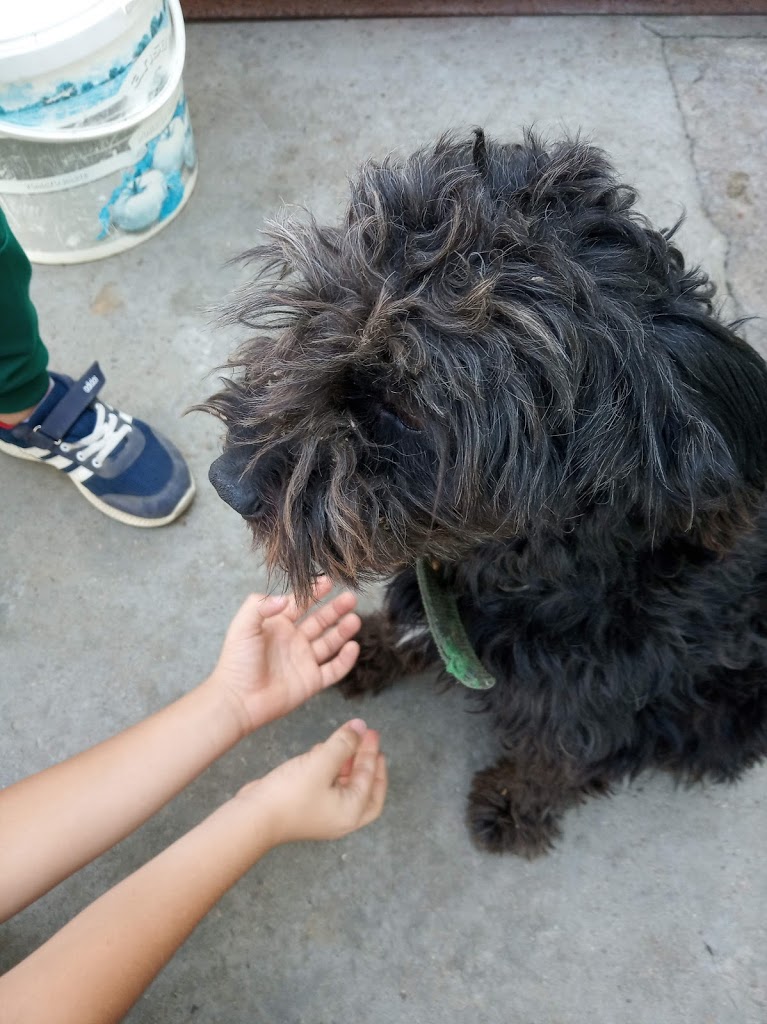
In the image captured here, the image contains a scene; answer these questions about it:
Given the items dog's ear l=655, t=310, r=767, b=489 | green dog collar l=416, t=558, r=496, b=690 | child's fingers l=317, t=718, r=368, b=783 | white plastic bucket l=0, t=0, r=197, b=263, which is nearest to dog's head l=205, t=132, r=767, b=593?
dog's ear l=655, t=310, r=767, b=489

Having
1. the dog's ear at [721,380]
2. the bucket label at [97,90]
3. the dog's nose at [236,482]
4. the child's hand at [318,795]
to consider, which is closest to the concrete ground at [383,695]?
the child's hand at [318,795]

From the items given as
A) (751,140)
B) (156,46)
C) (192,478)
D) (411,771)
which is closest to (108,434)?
(192,478)

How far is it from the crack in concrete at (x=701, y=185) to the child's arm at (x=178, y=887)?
1.65 meters

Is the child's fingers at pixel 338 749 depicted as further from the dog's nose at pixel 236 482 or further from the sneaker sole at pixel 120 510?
the sneaker sole at pixel 120 510

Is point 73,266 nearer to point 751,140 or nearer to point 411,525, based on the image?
point 411,525

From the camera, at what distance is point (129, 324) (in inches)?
88.2

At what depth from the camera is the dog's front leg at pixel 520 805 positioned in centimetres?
161

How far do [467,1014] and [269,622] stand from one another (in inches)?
34.3

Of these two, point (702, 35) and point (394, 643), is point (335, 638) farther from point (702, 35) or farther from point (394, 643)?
point (702, 35)

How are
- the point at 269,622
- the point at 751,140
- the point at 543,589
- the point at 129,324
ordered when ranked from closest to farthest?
the point at 543,589
the point at 269,622
the point at 129,324
the point at 751,140

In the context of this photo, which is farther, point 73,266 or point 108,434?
point 73,266

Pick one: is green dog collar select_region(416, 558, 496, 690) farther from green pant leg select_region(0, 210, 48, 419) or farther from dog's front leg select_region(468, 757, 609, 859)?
green pant leg select_region(0, 210, 48, 419)

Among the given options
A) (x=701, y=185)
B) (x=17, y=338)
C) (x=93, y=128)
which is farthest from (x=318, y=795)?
(x=701, y=185)

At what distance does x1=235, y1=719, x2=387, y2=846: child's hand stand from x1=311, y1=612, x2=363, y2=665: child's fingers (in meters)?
0.20
